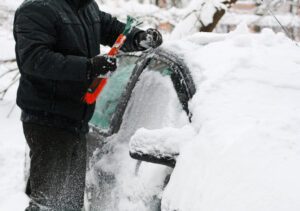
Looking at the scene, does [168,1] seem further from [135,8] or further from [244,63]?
[244,63]

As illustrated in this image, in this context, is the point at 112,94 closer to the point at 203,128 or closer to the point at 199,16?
the point at 203,128

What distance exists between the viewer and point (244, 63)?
2119mm

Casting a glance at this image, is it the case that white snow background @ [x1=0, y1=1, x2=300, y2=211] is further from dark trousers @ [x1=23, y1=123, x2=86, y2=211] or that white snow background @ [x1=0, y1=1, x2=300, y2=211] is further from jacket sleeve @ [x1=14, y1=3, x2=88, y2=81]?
dark trousers @ [x1=23, y1=123, x2=86, y2=211]

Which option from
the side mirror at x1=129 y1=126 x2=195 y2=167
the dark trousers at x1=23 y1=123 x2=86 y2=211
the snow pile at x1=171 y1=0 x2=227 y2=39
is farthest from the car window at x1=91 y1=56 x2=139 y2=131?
the snow pile at x1=171 y1=0 x2=227 y2=39

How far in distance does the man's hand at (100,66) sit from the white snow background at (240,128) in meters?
0.38

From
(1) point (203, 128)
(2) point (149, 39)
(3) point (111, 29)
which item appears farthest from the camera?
(3) point (111, 29)

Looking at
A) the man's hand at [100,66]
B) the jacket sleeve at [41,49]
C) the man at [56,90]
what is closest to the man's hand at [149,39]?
the man at [56,90]

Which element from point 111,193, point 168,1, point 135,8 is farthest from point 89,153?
point 168,1

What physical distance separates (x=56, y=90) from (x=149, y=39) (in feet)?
2.32

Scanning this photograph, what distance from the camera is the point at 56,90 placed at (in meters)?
2.33

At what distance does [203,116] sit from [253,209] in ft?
1.86

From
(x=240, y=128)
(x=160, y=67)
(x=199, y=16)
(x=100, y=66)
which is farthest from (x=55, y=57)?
(x=199, y=16)

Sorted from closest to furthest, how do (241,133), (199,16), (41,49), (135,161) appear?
(241,133) → (41,49) → (135,161) → (199,16)

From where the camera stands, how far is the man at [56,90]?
2.18 metres
